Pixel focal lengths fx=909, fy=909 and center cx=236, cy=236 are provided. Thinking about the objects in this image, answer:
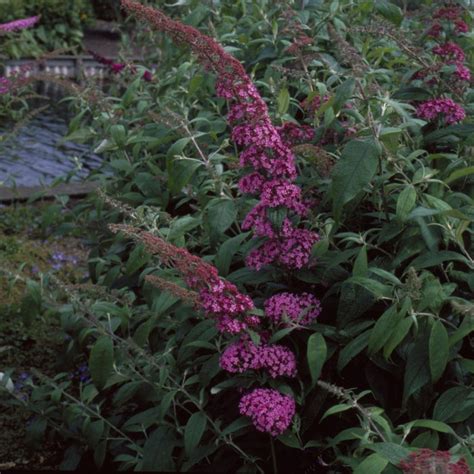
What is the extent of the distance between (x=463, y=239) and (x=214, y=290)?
63 cm

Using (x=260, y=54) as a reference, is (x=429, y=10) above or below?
above

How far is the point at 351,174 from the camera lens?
198 cm

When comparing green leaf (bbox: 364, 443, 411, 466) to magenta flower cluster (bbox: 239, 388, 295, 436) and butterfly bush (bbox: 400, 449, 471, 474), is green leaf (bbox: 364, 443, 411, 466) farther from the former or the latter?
magenta flower cluster (bbox: 239, 388, 295, 436)

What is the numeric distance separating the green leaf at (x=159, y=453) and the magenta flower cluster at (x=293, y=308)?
563 millimetres

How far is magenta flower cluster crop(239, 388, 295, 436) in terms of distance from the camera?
6.81ft

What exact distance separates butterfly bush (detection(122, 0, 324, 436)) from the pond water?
4689mm

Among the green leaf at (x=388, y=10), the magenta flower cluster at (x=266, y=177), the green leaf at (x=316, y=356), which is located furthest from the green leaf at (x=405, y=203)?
the green leaf at (x=388, y=10)

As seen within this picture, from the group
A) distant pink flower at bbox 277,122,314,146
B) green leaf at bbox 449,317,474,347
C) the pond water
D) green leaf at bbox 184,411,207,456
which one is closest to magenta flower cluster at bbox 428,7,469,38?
distant pink flower at bbox 277,122,314,146

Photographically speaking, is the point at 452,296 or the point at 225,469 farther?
the point at 225,469

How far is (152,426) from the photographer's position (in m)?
2.87

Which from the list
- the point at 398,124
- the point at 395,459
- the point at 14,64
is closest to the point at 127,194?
the point at 398,124

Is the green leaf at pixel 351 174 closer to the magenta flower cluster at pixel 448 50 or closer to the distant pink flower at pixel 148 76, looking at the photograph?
the magenta flower cluster at pixel 448 50

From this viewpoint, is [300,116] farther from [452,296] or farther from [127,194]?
[452,296]

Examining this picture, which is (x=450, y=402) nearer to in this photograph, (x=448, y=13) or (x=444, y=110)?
(x=444, y=110)
